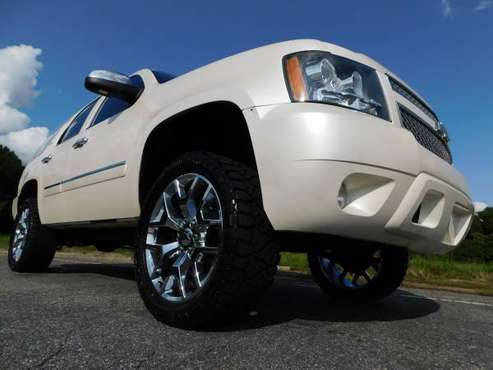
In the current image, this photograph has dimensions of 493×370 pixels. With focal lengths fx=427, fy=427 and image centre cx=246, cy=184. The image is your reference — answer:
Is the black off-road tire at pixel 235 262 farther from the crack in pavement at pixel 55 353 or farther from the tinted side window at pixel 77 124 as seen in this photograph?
the tinted side window at pixel 77 124

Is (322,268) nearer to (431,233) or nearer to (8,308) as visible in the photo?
(431,233)

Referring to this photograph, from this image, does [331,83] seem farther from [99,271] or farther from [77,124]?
[99,271]

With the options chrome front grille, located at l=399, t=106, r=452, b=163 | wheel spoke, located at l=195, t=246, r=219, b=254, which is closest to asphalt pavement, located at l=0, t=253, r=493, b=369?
wheel spoke, located at l=195, t=246, r=219, b=254

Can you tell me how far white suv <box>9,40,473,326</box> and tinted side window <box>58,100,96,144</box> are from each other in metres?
1.16

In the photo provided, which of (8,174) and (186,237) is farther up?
(186,237)

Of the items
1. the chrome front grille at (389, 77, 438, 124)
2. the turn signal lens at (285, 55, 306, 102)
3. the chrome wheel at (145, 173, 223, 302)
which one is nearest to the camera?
the turn signal lens at (285, 55, 306, 102)

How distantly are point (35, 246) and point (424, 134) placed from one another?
368 centimetres

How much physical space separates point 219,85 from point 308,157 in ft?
2.49

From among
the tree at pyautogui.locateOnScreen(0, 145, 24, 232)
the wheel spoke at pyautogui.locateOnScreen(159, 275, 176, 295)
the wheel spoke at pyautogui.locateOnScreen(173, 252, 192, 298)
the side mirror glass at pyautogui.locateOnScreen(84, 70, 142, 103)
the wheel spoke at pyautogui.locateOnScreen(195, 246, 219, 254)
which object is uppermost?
the side mirror glass at pyautogui.locateOnScreen(84, 70, 142, 103)

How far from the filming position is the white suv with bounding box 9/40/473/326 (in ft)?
6.09

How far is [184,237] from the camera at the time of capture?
2236 mm

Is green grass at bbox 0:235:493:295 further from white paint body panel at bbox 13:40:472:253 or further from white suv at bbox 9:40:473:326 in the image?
white paint body panel at bbox 13:40:472:253

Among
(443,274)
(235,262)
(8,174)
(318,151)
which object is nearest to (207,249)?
(235,262)

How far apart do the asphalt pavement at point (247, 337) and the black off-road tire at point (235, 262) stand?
0.08 meters
